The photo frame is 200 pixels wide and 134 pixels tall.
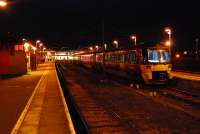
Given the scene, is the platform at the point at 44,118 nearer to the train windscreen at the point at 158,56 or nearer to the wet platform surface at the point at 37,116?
the wet platform surface at the point at 37,116

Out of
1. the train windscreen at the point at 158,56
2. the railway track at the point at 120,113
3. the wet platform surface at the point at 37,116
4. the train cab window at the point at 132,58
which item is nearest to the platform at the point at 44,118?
A: the wet platform surface at the point at 37,116

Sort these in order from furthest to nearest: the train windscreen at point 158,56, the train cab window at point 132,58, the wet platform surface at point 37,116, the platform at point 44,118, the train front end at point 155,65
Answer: the train cab window at point 132,58
the train windscreen at point 158,56
the train front end at point 155,65
the wet platform surface at point 37,116
the platform at point 44,118

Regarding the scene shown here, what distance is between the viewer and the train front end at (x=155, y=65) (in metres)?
27.1

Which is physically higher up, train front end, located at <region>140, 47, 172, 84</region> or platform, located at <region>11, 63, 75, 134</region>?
train front end, located at <region>140, 47, 172, 84</region>

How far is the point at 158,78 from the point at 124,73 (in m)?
6.03

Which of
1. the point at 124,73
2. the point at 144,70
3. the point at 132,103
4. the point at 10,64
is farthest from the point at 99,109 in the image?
the point at 10,64

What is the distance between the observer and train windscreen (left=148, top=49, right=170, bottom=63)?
27.4 metres

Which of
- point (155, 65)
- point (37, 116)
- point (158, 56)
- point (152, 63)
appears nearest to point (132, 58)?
point (158, 56)

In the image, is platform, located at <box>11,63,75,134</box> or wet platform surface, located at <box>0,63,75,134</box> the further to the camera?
wet platform surface, located at <box>0,63,75,134</box>

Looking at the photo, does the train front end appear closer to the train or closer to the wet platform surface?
the train

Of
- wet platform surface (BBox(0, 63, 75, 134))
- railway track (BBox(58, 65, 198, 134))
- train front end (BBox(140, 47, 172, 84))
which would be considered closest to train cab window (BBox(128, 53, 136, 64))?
train front end (BBox(140, 47, 172, 84))

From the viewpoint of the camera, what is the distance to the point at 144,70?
27359mm

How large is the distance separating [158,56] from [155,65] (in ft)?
2.83

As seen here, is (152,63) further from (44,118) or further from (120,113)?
(44,118)
